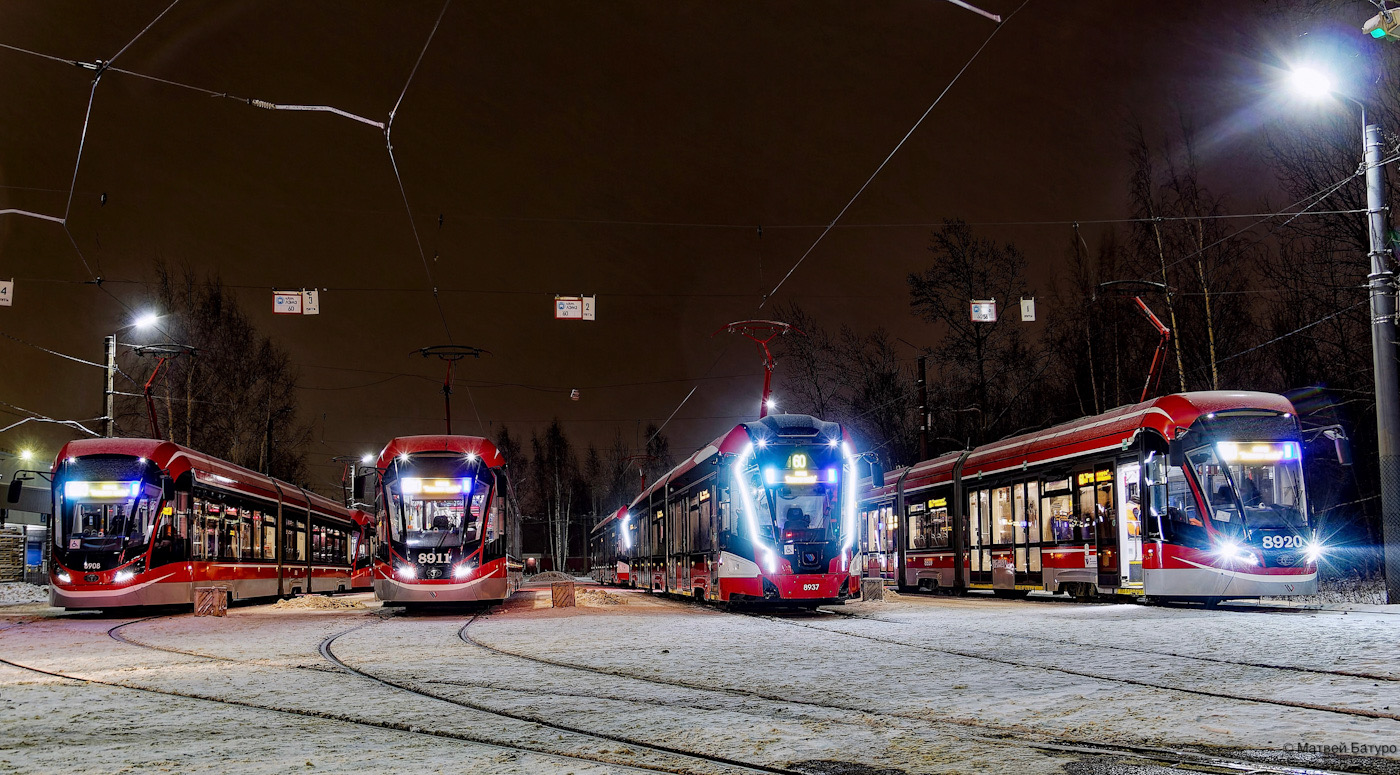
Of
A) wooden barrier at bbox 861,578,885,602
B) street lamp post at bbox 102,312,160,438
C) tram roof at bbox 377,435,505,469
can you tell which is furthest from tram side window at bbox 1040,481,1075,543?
street lamp post at bbox 102,312,160,438

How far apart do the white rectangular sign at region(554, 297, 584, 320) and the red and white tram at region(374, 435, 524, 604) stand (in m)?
3.99

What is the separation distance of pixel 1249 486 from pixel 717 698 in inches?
519

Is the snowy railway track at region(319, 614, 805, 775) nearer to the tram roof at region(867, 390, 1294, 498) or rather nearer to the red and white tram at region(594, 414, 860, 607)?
the red and white tram at region(594, 414, 860, 607)

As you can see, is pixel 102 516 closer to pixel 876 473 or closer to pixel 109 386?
pixel 109 386

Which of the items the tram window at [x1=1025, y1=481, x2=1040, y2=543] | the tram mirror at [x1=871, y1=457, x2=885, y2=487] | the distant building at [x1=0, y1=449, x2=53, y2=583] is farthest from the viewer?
the distant building at [x1=0, y1=449, x2=53, y2=583]

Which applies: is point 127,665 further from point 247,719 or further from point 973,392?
point 973,392

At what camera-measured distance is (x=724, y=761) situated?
6402 millimetres

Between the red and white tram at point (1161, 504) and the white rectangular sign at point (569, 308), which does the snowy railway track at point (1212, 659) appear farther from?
the white rectangular sign at point (569, 308)

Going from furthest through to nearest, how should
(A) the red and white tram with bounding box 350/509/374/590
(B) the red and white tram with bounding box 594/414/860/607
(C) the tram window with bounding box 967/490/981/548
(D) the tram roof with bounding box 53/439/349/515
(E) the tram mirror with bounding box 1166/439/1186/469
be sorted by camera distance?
1. (A) the red and white tram with bounding box 350/509/374/590
2. (C) the tram window with bounding box 967/490/981/548
3. (D) the tram roof with bounding box 53/439/349/515
4. (B) the red and white tram with bounding box 594/414/860/607
5. (E) the tram mirror with bounding box 1166/439/1186/469

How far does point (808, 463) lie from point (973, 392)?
27.3m

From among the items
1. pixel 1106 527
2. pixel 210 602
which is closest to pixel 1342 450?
pixel 1106 527

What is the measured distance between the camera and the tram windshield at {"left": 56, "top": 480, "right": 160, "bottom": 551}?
23.2m

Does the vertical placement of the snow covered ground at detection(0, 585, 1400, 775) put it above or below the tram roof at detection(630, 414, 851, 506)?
→ below

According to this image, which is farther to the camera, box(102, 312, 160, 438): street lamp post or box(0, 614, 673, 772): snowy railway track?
box(102, 312, 160, 438): street lamp post
